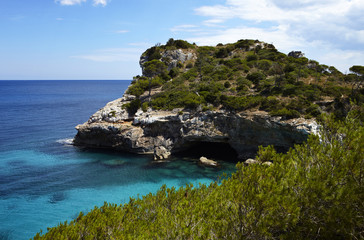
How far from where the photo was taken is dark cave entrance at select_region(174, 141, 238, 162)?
37.8m

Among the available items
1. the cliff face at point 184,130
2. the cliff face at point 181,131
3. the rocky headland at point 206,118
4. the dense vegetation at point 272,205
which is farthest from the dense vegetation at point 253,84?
the dense vegetation at point 272,205

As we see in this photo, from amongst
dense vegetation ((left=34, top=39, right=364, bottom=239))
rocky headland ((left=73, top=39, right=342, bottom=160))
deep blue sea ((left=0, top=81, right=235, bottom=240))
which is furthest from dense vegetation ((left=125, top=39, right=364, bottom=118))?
dense vegetation ((left=34, top=39, right=364, bottom=239))

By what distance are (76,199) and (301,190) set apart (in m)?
23.7

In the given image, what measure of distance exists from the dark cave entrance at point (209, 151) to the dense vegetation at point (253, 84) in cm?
790

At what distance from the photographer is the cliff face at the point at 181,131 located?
3294 cm

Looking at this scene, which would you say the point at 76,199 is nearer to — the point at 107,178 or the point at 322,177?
the point at 107,178

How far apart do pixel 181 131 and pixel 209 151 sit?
7384 millimetres

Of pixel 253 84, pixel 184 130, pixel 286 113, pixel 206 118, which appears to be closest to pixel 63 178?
pixel 184 130

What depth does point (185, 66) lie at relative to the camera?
59.9 metres

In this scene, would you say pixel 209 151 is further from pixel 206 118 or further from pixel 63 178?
pixel 63 178

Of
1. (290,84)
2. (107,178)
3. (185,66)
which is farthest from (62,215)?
(185,66)

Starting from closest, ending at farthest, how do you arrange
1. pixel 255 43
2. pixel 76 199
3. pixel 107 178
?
1. pixel 76 199
2. pixel 107 178
3. pixel 255 43

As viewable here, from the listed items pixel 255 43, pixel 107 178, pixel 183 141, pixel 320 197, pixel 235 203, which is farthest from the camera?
pixel 255 43

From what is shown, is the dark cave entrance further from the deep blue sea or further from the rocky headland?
the deep blue sea
